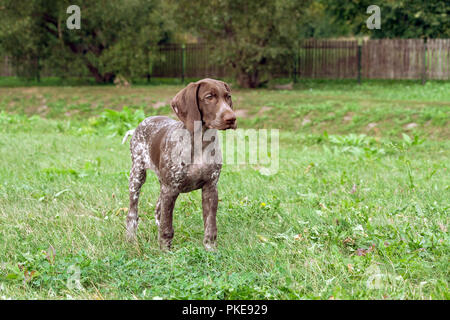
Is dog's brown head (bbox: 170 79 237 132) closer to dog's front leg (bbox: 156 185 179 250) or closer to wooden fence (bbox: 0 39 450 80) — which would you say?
dog's front leg (bbox: 156 185 179 250)

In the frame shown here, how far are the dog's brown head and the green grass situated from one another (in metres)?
1.09

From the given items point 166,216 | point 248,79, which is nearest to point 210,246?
point 166,216

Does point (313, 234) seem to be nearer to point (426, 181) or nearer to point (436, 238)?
point (436, 238)

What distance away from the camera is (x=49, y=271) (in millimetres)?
4098

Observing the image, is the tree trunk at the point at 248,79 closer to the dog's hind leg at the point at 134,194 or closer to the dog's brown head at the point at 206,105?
the dog's hind leg at the point at 134,194

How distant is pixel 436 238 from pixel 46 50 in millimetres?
25241

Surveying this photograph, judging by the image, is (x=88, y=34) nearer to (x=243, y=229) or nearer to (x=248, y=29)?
(x=248, y=29)

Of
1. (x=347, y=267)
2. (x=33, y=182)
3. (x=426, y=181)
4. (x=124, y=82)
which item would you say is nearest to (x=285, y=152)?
(x=426, y=181)

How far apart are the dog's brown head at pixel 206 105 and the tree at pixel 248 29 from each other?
17.6 meters

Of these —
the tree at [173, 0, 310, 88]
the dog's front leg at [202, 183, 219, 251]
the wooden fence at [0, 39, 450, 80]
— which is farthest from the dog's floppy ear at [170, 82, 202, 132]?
the wooden fence at [0, 39, 450, 80]

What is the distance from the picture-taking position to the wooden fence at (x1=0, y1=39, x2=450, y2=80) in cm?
2478

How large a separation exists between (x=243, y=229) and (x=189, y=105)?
149 cm

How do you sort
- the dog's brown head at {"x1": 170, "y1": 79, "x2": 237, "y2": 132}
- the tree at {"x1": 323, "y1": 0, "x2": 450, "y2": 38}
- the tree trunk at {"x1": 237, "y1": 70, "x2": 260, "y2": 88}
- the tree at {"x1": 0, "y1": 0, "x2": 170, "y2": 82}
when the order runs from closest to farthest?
the dog's brown head at {"x1": 170, "y1": 79, "x2": 237, "y2": 132}, the tree trunk at {"x1": 237, "y1": 70, "x2": 260, "y2": 88}, the tree at {"x1": 0, "y1": 0, "x2": 170, "y2": 82}, the tree at {"x1": 323, "y1": 0, "x2": 450, "y2": 38}

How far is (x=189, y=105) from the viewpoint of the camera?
443 cm
